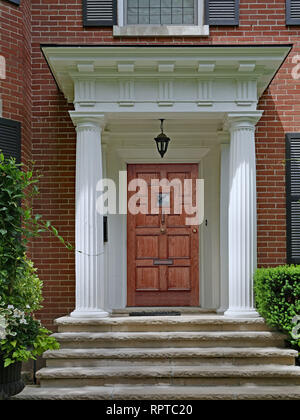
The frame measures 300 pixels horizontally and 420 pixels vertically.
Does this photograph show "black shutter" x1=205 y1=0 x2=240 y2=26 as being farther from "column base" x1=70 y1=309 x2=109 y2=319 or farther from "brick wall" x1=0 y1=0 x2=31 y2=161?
"column base" x1=70 y1=309 x2=109 y2=319

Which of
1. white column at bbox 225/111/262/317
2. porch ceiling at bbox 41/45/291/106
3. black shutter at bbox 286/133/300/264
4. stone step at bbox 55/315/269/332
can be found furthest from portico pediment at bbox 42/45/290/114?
stone step at bbox 55/315/269/332

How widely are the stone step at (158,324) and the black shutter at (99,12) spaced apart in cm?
434

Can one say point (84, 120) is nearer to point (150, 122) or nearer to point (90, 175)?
point (90, 175)

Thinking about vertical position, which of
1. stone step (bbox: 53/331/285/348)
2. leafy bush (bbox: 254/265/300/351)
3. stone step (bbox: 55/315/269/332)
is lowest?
stone step (bbox: 53/331/285/348)

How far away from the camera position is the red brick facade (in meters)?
7.65

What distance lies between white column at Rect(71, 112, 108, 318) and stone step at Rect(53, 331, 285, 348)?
329 mm

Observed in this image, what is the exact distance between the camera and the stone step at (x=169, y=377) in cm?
571

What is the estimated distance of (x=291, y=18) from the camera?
25.6 ft

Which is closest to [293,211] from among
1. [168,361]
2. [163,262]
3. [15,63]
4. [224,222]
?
[224,222]

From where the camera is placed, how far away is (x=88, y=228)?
6.48 m

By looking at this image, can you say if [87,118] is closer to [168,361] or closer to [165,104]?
[165,104]

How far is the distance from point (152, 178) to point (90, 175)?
179 centimetres

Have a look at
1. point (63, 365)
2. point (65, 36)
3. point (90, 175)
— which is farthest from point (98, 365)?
point (65, 36)
